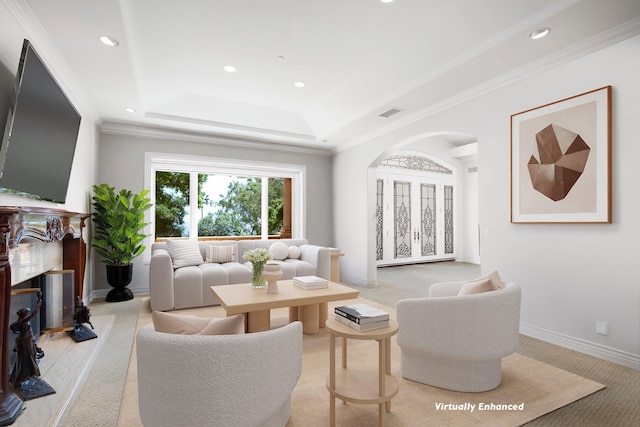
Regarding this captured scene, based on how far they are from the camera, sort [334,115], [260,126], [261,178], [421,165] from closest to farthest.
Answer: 1. [334,115]
2. [260,126]
3. [261,178]
4. [421,165]

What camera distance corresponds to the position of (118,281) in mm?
4402

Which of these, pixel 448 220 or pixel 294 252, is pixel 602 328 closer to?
pixel 294 252

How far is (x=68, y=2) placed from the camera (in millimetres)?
2219

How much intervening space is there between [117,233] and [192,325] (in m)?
3.39

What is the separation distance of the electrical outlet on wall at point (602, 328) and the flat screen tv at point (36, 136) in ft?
14.1

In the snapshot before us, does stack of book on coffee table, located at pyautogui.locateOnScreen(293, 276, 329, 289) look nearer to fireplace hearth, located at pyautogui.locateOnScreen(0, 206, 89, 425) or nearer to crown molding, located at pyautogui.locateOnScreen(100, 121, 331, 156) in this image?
fireplace hearth, located at pyautogui.locateOnScreen(0, 206, 89, 425)

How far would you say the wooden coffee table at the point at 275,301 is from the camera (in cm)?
265

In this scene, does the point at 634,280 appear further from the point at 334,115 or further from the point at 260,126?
the point at 260,126

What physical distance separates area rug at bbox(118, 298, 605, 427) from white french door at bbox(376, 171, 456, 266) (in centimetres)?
490

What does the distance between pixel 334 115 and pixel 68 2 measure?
10.6 feet

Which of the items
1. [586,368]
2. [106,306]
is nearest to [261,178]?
[106,306]

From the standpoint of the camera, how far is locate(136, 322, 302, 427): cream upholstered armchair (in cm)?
120

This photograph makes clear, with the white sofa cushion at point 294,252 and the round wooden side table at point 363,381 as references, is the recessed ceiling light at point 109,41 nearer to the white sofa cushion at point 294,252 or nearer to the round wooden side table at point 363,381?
the round wooden side table at point 363,381

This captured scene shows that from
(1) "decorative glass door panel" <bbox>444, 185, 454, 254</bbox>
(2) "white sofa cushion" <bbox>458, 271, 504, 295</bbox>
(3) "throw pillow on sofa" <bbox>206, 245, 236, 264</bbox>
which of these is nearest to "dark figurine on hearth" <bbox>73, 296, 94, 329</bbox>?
(3) "throw pillow on sofa" <bbox>206, 245, 236, 264</bbox>
